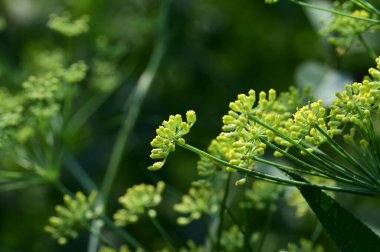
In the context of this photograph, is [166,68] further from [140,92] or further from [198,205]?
[198,205]

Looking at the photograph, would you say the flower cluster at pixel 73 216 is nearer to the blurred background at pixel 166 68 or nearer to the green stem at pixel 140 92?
the green stem at pixel 140 92

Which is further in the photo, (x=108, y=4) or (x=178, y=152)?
(x=108, y=4)

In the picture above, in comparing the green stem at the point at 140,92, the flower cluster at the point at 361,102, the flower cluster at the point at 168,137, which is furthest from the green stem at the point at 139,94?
the flower cluster at the point at 361,102

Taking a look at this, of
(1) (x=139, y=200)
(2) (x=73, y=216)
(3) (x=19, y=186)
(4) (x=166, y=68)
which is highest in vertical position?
(4) (x=166, y=68)

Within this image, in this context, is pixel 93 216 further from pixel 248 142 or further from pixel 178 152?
pixel 178 152

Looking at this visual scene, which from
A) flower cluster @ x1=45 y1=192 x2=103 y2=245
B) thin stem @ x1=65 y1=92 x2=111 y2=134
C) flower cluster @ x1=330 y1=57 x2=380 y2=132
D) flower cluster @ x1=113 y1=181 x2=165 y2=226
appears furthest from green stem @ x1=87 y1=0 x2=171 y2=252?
flower cluster @ x1=330 y1=57 x2=380 y2=132

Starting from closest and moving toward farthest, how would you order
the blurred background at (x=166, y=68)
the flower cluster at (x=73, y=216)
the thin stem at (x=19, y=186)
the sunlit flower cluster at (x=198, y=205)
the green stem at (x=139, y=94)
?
the sunlit flower cluster at (x=198, y=205)
the flower cluster at (x=73, y=216)
the thin stem at (x=19, y=186)
the green stem at (x=139, y=94)
the blurred background at (x=166, y=68)

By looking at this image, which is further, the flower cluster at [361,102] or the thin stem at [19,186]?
the thin stem at [19,186]

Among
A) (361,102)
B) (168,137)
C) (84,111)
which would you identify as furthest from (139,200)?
(84,111)

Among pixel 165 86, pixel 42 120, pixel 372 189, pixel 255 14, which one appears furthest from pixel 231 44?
pixel 372 189
